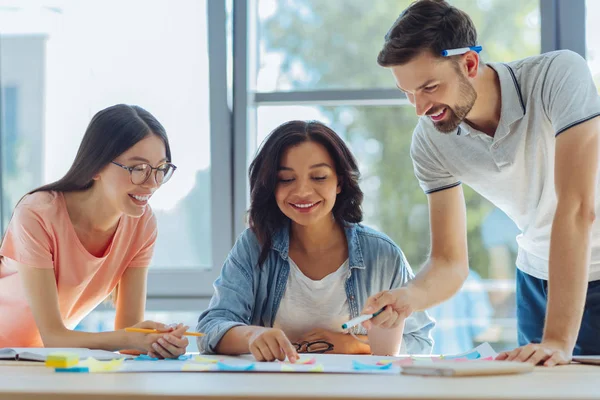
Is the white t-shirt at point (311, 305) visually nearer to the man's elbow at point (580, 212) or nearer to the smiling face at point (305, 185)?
the smiling face at point (305, 185)

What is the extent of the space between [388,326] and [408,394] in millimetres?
784

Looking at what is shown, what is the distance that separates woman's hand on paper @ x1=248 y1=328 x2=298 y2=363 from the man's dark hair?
0.77 meters

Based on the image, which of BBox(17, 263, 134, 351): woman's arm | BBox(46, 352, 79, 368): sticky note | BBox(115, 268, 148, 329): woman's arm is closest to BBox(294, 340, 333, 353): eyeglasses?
BBox(17, 263, 134, 351): woman's arm

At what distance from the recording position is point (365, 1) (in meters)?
2.77

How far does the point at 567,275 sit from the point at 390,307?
1.41 feet

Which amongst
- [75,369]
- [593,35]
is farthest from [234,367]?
[593,35]

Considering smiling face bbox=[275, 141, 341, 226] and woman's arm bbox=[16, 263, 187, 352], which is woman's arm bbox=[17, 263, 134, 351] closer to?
woman's arm bbox=[16, 263, 187, 352]

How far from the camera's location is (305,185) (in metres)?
1.84

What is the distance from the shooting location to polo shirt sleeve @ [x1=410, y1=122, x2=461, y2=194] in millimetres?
1912

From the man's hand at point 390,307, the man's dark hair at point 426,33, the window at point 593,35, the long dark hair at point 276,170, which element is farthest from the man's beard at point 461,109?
the window at point 593,35

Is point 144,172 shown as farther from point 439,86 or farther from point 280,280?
point 439,86

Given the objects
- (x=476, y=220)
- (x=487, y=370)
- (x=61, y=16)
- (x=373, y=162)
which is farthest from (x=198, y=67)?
(x=487, y=370)

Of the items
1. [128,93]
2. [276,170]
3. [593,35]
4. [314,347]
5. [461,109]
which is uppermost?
[593,35]

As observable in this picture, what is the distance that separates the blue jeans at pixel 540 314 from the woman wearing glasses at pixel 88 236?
3.61ft
